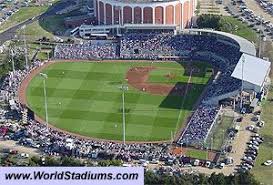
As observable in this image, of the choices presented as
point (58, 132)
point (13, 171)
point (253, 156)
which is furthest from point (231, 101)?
point (13, 171)

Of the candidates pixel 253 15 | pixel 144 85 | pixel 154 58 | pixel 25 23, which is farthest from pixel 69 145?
pixel 253 15

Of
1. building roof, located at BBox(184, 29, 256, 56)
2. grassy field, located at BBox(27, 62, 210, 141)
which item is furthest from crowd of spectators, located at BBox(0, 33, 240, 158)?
grassy field, located at BBox(27, 62, 210, 141)

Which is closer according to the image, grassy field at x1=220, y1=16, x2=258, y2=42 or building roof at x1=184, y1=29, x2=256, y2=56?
building roof at x1=184, y1=29, x2=256, y2=56

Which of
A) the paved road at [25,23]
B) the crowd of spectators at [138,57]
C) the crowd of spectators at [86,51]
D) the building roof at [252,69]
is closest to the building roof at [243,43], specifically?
the crowd of spectators at [138,57]

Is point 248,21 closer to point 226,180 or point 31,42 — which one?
point 31,42

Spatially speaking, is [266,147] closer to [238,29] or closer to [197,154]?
[197,154]

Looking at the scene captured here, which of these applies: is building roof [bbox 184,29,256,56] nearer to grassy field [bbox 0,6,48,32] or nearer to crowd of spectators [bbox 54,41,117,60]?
crowd of spectators [bbox 54,41,117,60]
